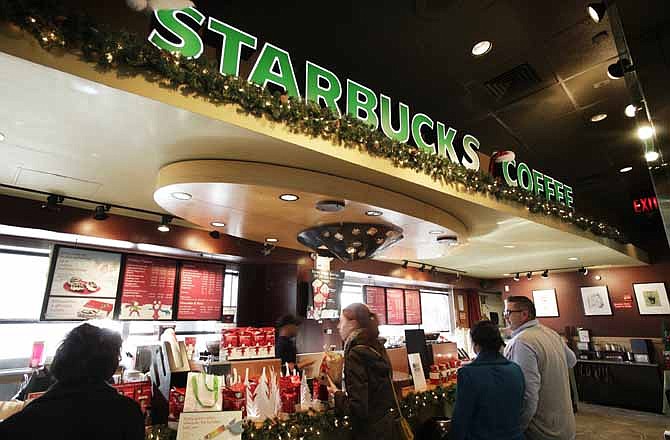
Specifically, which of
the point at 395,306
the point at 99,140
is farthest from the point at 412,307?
the point at 99,140

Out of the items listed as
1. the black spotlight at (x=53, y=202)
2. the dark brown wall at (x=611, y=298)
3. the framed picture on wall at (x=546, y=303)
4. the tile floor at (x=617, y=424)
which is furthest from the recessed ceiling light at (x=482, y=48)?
the framed picture on wall at (x=546, y=303)

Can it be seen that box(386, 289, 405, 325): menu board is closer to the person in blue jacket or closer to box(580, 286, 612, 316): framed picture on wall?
box(580, 286, 612, 316): framed picture on wall

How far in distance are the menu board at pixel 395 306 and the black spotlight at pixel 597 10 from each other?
632cm

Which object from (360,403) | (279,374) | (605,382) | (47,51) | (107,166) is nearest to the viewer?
(47,51)

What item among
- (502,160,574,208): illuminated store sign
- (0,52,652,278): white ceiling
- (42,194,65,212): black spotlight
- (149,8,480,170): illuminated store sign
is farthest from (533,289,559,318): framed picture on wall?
(42,194,65,212): black spotlight

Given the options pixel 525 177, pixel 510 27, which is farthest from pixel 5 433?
pixel 525 177

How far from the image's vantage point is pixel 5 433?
125cm

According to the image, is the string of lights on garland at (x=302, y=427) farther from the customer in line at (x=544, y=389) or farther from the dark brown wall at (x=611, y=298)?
the dark brown wall at (x=611, y=298)

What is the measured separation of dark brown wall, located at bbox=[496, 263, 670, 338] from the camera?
24.9 ft

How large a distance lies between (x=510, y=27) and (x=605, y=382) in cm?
763

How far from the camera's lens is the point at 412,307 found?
8703mm

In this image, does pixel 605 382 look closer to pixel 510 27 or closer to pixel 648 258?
pixel 648 258

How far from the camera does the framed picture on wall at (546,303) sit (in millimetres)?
8914

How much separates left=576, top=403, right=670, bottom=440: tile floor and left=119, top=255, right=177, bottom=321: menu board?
6355mm
